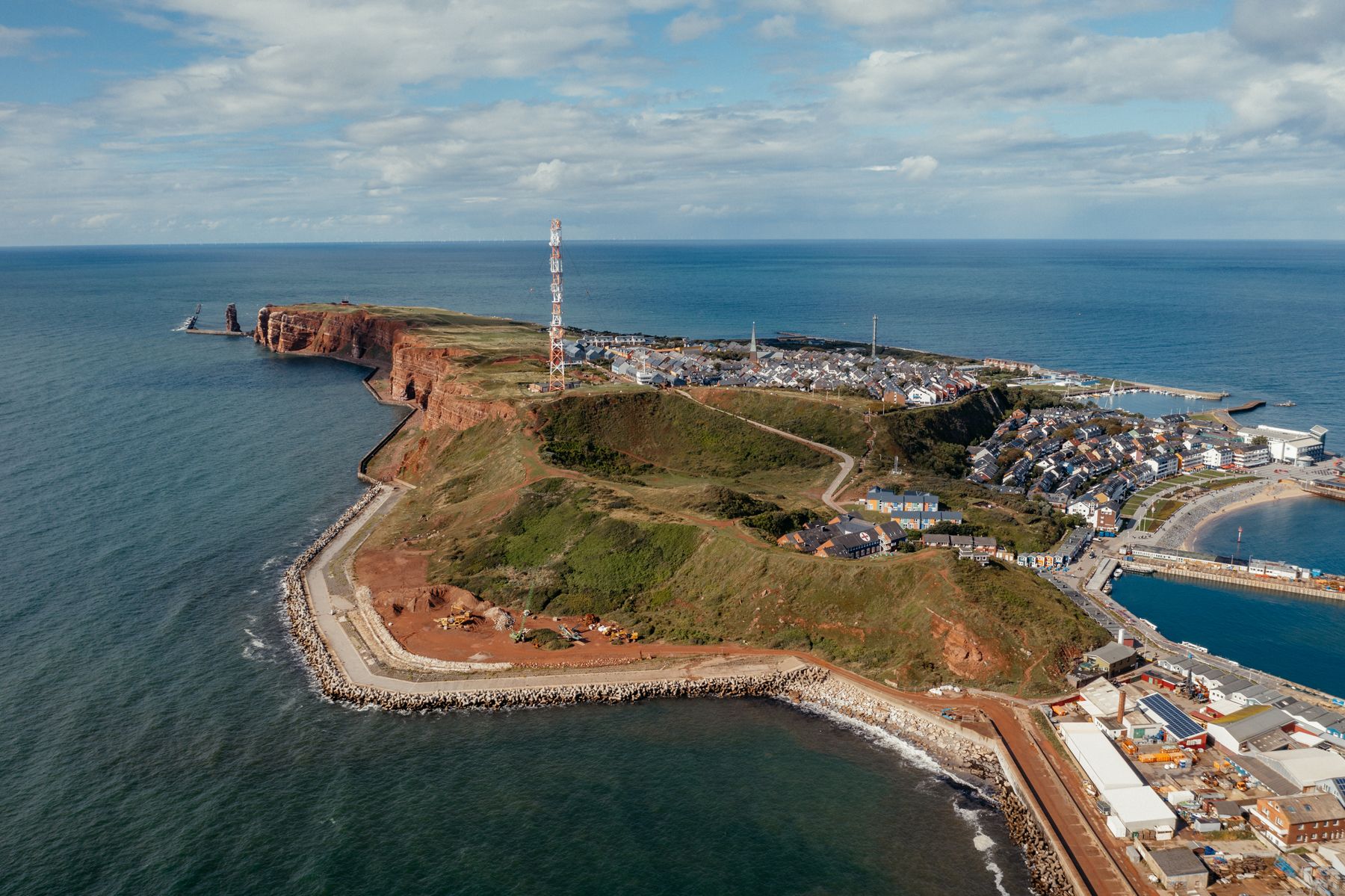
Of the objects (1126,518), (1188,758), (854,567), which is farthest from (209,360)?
(1188,758)

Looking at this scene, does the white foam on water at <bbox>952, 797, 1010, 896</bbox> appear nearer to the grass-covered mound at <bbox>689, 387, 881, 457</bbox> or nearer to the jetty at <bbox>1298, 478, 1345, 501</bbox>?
the grass-covered mound at <bbox>689, 387, 881, 457</bbox>

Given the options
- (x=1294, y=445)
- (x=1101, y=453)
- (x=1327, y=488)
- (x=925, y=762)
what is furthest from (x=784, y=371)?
(x=925, y=762)

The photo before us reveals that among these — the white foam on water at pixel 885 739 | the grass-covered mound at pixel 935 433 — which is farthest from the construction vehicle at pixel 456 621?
the grass-covered mound at pixel 935 433

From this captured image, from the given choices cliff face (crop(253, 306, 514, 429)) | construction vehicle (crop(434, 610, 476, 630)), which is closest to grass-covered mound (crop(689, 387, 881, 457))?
cliff face (crop(253, 306, 514, 429))

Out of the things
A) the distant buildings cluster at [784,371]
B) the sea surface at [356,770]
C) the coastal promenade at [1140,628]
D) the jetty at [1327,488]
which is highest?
the distant buildings cluster at [784,371]

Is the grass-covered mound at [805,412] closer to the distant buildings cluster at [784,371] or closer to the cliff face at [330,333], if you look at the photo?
the distant buildings cluster at [784,371]

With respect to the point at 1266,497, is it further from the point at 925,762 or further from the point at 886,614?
the point at 925,762

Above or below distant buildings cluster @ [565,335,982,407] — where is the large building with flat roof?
below
